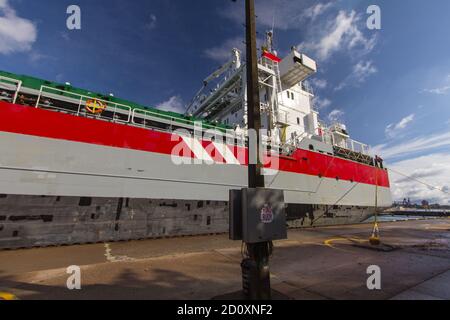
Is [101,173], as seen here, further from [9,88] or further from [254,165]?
[254,165]

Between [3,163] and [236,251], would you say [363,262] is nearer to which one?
[236,251]

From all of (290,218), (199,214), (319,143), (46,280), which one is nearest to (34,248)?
(46,280)

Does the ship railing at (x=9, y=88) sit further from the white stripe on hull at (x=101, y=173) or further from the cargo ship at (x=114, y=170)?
the white stripe on hull at (x=101, y=173)

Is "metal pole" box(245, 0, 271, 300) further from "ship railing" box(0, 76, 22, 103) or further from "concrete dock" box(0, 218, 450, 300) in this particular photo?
"ship railing" box(0, 76, 22, 103)

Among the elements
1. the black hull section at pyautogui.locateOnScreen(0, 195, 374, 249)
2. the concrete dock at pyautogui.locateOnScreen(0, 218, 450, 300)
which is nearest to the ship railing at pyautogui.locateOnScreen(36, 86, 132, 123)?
the black hull section at pyautogui.locateOnScreen(0, 195, 374, 249)

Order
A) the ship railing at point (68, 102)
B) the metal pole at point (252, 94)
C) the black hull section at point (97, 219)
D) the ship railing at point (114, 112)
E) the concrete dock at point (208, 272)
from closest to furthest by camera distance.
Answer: the metal pole at point (252, 94)
the concrete dock at point (208, 272)
the black hull section at point (97, 219)
the ship railing at point (68, 102)
the ship railing at point (114, 112)

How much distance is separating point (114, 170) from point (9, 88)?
170 inches

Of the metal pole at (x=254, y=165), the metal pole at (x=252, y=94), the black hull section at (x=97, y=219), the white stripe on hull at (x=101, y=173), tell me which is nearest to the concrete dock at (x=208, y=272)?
the black hull section at (x=97, y=219)

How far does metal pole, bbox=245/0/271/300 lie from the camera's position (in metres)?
3.14

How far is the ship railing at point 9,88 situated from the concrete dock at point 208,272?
5.15m

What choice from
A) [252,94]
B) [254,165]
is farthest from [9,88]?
[254,165]

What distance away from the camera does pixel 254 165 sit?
3.40m

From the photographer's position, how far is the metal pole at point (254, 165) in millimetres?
3137

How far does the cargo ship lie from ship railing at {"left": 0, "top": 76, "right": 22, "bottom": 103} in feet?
0.12
